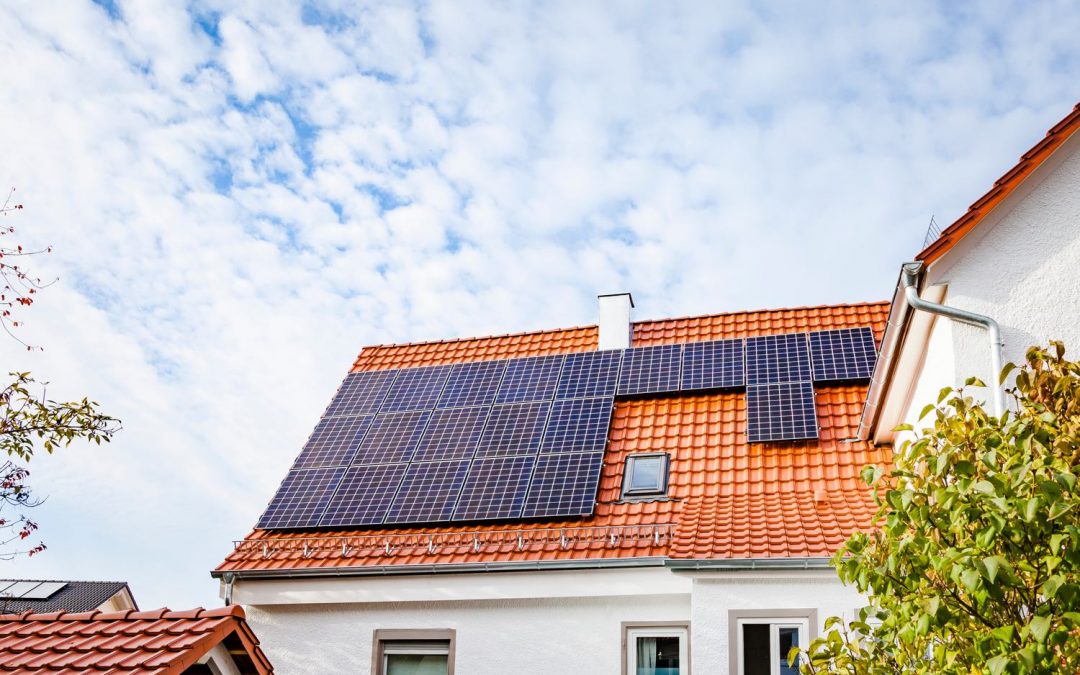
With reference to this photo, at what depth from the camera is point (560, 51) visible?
34.1ft

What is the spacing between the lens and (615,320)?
1786cm

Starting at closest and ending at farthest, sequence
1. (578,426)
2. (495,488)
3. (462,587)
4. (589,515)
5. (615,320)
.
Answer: (462,587) → (589,515) → (495,488) → (578,426) → (615,320)

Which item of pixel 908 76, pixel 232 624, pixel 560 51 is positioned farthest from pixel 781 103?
pixel 232 624

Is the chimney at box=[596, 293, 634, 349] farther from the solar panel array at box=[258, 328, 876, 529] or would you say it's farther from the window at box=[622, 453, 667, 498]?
the window at box=[622, 453, 667, 498]

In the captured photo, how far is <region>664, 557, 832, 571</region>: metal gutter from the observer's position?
11.1m

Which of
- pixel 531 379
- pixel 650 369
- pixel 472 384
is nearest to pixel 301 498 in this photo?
pixel 472 384

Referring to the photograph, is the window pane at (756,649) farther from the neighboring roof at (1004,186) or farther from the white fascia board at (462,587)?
the neighboring roof at (1004,186)

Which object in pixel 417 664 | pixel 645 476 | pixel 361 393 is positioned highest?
pixel 361 393

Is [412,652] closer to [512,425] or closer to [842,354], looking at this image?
[512,425]

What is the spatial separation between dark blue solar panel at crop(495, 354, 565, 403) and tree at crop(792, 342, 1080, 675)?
379 inches

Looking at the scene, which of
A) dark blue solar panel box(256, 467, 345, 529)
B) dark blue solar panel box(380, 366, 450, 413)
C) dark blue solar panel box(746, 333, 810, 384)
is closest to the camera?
dark blue solar panel box(256, 467, 345, 529)

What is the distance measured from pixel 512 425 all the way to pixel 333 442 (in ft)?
10.3

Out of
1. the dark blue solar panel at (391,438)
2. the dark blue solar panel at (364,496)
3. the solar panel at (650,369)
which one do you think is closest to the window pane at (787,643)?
the solar panel at (650,369)

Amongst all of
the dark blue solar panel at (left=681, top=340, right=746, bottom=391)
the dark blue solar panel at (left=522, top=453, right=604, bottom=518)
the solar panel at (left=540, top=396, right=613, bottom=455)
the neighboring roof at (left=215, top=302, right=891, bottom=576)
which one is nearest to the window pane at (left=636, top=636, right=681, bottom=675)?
the neighboring roof at (left=215, top=302, right=891, bottom=576)
